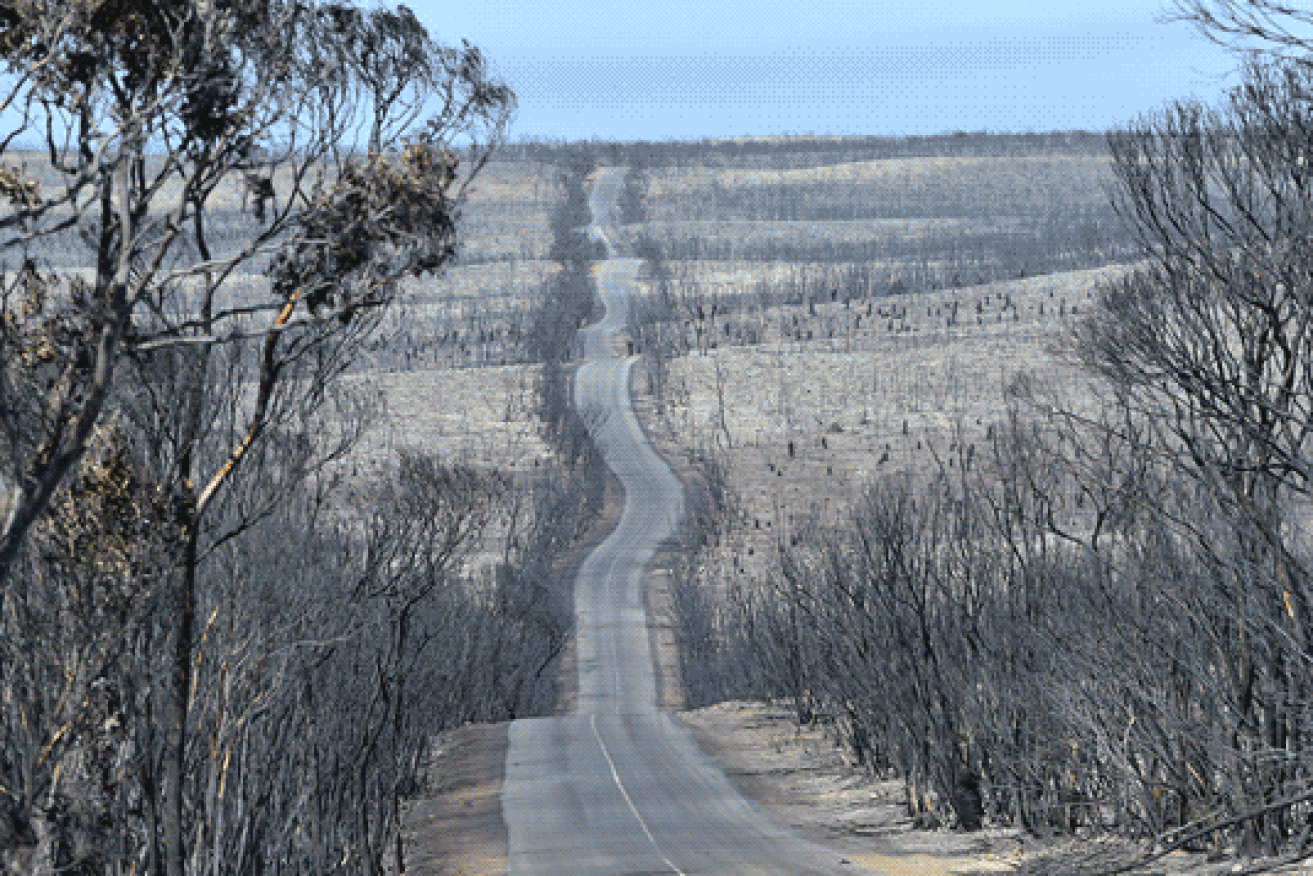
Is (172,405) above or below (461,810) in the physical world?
above

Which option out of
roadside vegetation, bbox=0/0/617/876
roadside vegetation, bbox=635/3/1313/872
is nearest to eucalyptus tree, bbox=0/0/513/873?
roadside vegetation, bbox=0/0/617/876

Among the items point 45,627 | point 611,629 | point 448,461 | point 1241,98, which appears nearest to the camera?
point 45,627

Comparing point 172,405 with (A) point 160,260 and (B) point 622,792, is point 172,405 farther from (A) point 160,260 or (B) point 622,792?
(B) point 622,792

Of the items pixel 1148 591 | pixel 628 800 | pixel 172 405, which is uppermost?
pixel 172 405

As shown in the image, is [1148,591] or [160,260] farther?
[1148,591]

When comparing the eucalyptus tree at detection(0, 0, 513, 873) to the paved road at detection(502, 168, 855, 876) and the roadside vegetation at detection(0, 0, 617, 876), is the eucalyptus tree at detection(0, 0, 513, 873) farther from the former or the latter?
the paved road at detection(502, 168, 855, 876)

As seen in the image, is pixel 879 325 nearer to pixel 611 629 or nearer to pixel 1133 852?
pixel 611 629

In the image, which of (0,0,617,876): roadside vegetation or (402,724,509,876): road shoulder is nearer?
(0,0,617,876): roadside vegetation

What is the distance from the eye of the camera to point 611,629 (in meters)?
61.3

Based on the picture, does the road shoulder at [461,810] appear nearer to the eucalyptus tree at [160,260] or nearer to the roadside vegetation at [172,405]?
the roadside vegetation at [172,405]

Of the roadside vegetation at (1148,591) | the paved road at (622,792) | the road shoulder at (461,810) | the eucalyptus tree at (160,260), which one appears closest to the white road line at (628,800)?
the paved road at (622,792)

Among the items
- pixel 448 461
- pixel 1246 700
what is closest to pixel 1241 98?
pixel 1246 700

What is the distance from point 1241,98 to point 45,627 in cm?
1529

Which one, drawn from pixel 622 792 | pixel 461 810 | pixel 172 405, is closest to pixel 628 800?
pixel 622 792
